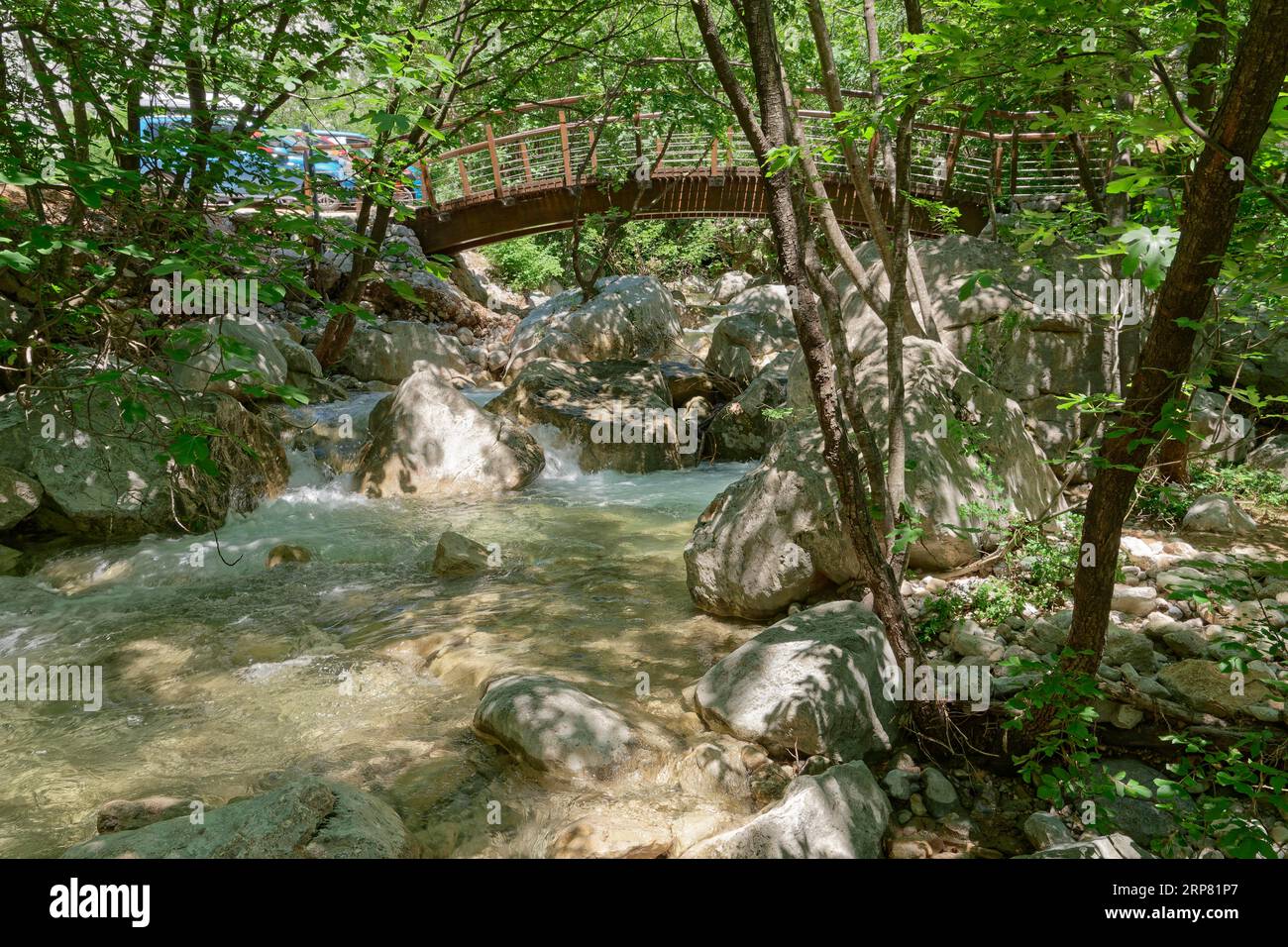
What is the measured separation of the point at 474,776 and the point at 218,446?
18.1ft

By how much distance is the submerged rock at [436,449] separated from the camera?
350 inches

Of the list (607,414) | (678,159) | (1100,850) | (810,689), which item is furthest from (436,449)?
(678,159)

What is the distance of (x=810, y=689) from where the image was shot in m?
3.72

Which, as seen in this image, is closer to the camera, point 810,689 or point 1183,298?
point 1183,298

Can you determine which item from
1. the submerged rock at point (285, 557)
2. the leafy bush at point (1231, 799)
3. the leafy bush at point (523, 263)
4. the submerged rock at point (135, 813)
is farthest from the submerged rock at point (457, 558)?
the leafy bush at point (523, 263)

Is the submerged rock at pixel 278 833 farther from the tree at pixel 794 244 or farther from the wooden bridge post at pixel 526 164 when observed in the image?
the wooden bridge post at pixel 526 164

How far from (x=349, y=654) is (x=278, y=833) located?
2.36 m

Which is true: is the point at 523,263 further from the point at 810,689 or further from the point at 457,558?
the point at 810,689

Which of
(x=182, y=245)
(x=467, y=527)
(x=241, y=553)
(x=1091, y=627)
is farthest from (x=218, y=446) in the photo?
(x=1091, y=627)

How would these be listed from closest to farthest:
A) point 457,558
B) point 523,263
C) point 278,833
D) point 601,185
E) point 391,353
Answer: point 278,833, point 457,558, point 391,353, point 601,185, point 523,263

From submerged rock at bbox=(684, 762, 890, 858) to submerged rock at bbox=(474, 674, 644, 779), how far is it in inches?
29.4

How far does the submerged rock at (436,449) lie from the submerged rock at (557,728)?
5.33 m

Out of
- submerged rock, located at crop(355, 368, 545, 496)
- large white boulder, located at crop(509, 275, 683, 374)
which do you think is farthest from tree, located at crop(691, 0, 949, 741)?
large white boulder, located at crop(509, 275, 683, 374)

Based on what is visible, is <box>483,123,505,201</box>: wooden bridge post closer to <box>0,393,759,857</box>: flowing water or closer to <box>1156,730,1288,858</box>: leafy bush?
<box>0,393,759,857</box>: flowing water
